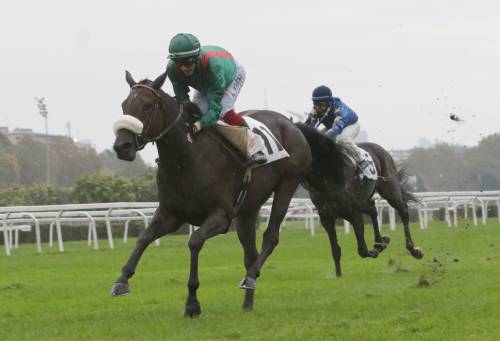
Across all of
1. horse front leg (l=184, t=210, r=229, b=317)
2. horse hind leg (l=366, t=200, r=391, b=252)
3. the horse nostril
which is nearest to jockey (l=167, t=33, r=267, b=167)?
horse front leg (l=184, t=210, r=229, b=317)

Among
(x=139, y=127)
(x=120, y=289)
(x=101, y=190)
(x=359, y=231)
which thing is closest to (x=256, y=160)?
(x=139, y=127)

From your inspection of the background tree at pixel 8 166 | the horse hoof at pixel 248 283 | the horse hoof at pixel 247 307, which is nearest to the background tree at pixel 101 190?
the horse hoof at pixel 247 307

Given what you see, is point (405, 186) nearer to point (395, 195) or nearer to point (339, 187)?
point (395, 195)

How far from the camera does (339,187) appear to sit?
9391 millimetres

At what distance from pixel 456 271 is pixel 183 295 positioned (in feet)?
9.64

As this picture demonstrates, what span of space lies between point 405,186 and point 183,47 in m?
6.11

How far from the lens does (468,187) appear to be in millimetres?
42531

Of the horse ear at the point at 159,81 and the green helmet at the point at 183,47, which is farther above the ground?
the green helmet at the point at 183,47

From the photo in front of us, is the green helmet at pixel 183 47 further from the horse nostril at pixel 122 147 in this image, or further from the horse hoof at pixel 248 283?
the horse hoof at pixel 248 283

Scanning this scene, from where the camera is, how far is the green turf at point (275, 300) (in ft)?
20.1

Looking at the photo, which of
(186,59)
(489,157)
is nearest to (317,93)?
(186,59)

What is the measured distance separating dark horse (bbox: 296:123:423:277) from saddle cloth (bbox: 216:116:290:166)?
1.00 metres

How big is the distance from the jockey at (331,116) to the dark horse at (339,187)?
0.31 m

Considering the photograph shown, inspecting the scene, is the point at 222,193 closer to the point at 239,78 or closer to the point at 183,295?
the point at 239,78
